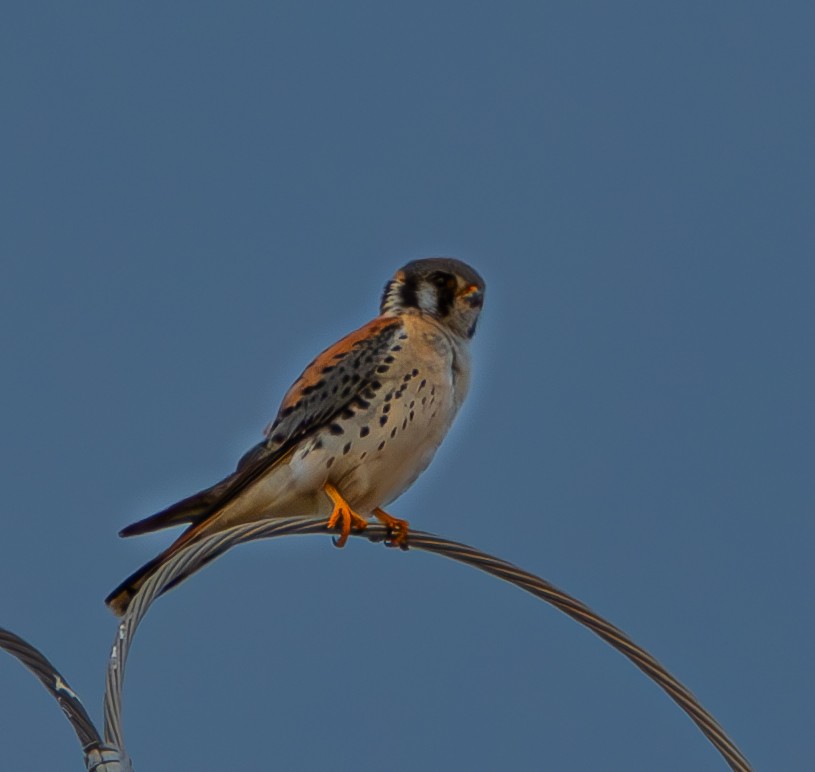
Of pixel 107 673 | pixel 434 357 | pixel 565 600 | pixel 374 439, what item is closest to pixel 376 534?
pixel 374 439

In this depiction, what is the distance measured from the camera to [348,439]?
6.47m

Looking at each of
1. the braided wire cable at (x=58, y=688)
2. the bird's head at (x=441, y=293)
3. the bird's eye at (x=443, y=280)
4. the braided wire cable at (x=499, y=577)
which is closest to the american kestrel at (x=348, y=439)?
the bird's head at (x=441, y=293)

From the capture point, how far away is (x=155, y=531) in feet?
20.4

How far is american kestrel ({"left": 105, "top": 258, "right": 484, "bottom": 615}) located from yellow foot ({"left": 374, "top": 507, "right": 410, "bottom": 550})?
0.01m

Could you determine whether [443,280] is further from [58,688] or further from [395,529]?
[58,688]

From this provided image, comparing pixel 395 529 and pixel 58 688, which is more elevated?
pixel 395 529

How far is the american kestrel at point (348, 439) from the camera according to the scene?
20.8 feet

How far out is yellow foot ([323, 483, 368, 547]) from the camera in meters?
6.03

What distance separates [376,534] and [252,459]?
777 millimetres

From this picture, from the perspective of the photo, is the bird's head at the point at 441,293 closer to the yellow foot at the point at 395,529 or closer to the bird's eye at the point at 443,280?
the bird's eye at the point at 443,280

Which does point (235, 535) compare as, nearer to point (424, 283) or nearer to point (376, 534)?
point (376, 534)

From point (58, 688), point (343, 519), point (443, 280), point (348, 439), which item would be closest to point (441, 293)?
point (443, 280)

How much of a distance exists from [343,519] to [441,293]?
1.61 meters

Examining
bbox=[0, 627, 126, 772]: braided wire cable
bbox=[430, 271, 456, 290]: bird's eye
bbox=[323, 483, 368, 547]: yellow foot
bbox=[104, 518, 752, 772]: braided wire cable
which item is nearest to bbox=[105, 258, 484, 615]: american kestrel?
bbox=[323, 483, 368, 547]: yellow foot
